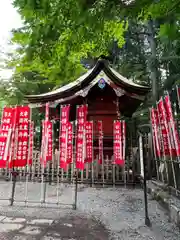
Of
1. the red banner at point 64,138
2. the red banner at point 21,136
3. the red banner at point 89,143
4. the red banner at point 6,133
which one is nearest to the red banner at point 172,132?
the red banner at point 64,138

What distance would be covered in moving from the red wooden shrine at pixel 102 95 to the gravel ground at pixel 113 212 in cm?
338

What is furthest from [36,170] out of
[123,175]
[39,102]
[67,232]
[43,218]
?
[67,232]

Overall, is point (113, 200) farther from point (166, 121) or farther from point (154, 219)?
point (166, 121)

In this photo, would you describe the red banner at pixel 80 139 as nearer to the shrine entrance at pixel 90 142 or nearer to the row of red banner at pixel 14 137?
the shrine entrance at pixel 90 142

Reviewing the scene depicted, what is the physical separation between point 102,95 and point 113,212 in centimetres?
566

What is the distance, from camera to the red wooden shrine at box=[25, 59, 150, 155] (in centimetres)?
810

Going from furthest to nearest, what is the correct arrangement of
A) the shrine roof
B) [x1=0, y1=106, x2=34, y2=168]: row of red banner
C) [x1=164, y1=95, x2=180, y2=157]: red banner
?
the shrine roof, [x1=0, y1=106, x2=34, y2=168]: row of red banner, [x1=164, y1=95, x2=180, y2=157]: red banner

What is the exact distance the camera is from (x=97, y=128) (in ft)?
29.4

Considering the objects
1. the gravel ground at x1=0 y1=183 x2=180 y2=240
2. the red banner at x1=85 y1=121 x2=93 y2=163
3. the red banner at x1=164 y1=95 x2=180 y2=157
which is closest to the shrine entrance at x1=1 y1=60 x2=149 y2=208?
the red banner at x1=85 y1=121 x2=93 y2=163

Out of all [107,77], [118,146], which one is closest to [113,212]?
[118,146]

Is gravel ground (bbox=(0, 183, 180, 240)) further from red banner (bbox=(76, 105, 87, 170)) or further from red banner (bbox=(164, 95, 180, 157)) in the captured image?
red banner (bbox=(164, 95, 180, 157))

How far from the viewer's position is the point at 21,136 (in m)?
5.75

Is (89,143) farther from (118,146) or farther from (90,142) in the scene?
(118,146)

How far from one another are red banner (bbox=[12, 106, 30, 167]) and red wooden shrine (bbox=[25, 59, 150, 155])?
9.26ft
